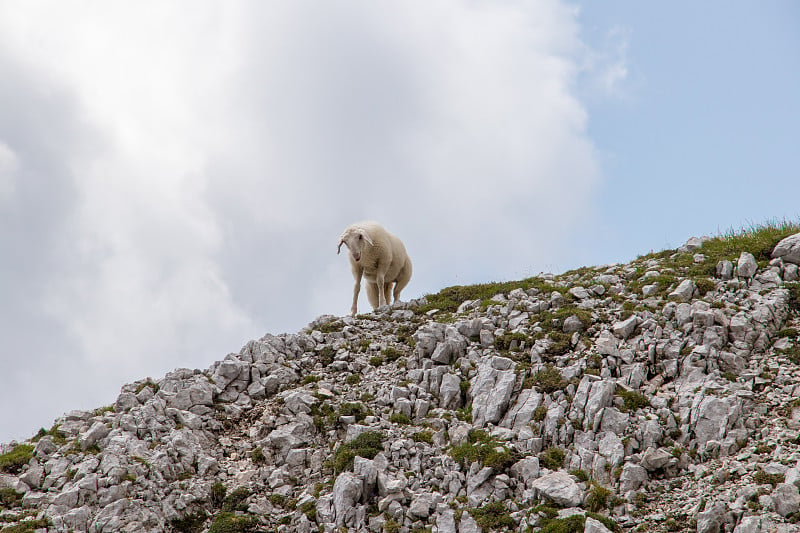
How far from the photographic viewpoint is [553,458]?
14297mm

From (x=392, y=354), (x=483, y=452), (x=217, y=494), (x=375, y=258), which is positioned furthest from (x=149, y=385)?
(x=483, y=452)

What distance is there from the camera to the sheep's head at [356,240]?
24484mm

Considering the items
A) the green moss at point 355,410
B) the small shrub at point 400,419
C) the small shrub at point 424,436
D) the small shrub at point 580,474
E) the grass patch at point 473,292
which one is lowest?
the small shrub at point 580,474

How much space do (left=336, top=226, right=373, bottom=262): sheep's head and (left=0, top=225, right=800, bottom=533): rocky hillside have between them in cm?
424

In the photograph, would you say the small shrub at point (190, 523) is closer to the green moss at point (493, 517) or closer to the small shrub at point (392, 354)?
the green moss at point (493, 517)

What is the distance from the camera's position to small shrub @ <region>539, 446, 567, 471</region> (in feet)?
46.2

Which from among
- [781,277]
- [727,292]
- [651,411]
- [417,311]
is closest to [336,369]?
[417,311]

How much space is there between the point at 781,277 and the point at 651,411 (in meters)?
7.41

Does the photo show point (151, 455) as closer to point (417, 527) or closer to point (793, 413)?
point (417, 527)

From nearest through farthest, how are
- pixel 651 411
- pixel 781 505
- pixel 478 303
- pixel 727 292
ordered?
pixel 781 505 → pixel 651 411 → pixel 727 292 → pixel 478 303

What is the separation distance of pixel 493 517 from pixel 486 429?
2.84 m

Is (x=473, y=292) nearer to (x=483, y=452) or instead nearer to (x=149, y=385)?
(x=483, y=452)

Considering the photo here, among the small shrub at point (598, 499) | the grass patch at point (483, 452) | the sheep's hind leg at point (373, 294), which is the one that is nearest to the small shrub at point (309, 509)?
the grass patch at point (483, 452)

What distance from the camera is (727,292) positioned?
62.1 feet
